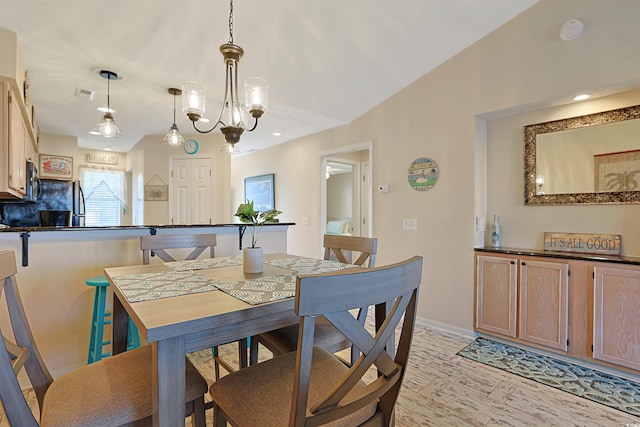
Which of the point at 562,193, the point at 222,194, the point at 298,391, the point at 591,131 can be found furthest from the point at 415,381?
the point at 222,194

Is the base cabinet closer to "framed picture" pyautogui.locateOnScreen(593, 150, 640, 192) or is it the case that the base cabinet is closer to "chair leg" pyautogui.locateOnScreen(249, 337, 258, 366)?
"framed picture" pyautogui.locateOnScreen(593, 150, 640, 192)

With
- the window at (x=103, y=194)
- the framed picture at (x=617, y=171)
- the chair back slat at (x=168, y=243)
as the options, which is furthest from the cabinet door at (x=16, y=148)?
the framed picture at (x=617, y=171)

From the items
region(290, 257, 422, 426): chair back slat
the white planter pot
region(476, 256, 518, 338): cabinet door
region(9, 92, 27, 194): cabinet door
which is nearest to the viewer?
region(290, 257, 422, 426): chair back slat

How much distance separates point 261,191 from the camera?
578 cm

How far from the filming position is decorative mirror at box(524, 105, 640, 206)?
238 centimetres

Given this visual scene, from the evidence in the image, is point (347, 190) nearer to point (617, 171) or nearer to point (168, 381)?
point (617, 171)

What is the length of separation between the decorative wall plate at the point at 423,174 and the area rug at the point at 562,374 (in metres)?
1.61

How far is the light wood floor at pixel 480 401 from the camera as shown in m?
1.72

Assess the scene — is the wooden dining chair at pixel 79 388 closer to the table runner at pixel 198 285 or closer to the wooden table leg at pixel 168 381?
the wooden table leg at pixel 168 381

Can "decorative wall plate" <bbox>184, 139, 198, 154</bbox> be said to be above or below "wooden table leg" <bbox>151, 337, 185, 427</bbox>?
above

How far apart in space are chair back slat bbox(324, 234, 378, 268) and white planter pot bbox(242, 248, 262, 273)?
2.51ft

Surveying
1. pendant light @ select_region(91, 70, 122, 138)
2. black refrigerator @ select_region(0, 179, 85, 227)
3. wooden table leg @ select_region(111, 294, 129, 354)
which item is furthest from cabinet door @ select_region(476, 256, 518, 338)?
black refrigerator @ select_region(0, 179, 85, 227)

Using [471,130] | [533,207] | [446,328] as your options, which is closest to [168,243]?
[446,328]

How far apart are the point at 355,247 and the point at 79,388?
63.0 inches
